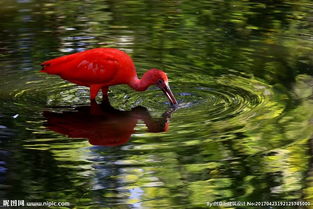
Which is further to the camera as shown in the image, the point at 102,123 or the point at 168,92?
the point at 168,92

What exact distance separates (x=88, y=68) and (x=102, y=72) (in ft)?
0.44

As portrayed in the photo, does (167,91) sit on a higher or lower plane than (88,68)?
lower

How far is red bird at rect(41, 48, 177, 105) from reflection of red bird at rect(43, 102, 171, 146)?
248 millimetres

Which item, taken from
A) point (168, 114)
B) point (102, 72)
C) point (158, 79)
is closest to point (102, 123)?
point (168, 114)

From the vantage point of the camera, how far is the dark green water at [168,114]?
5.26 m

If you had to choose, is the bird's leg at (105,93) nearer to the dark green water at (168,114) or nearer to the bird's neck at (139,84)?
the dark green water at (168,114)

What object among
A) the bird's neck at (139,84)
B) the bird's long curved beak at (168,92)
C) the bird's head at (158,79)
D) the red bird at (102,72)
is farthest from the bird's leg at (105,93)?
the bird's long curved beak at (168,92)

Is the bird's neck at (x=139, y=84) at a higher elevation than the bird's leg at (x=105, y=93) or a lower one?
higher

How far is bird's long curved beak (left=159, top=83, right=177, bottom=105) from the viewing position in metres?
6.85

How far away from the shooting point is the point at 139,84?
7070mm

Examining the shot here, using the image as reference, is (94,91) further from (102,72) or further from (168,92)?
(168,92)

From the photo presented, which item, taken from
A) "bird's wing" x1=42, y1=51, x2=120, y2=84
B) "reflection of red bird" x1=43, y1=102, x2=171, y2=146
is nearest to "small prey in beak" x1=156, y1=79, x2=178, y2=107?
"reflection of red bird" x1=43, y1=102, x2=171, y2=146

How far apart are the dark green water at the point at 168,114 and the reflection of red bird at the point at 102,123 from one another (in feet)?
0.05

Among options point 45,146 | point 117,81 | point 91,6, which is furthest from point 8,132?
point 91,6
